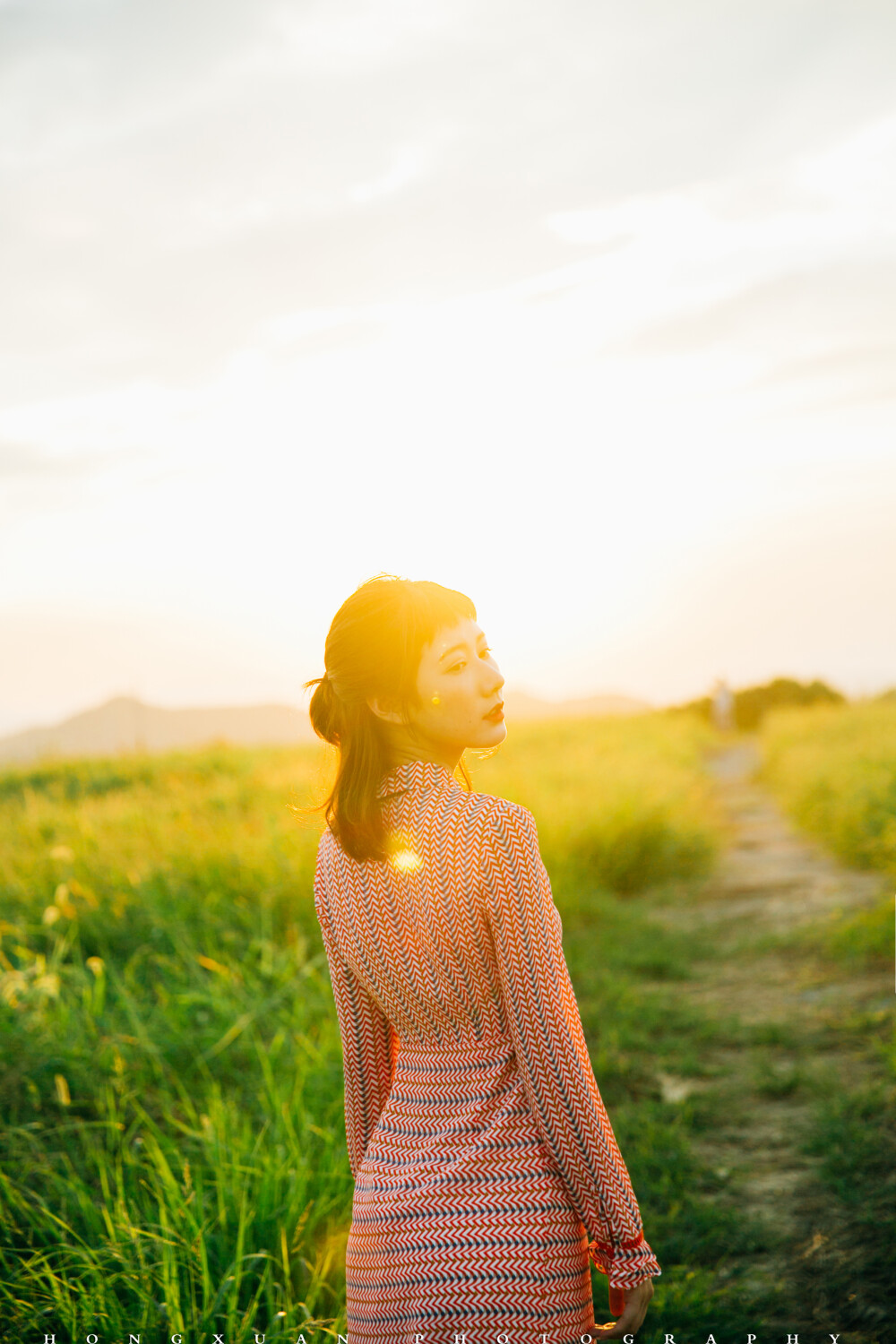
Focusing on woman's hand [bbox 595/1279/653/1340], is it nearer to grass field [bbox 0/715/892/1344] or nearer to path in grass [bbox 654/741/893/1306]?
grass field [bbox 0/715/892/1344]

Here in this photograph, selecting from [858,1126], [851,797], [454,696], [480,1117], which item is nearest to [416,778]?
[454,696]

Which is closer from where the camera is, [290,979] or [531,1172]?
[531,1172]

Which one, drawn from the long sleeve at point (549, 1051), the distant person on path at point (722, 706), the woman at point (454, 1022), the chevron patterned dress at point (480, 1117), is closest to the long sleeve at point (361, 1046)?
the woman at point (454, 1022)

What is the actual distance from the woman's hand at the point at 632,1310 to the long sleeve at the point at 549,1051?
0.04 ft

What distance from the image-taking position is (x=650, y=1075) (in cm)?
401

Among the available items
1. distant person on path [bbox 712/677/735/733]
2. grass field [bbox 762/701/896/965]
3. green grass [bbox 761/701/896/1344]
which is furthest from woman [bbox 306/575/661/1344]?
distant person on path [bbox 712/677/735/733]

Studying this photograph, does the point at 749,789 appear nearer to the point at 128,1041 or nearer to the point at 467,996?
the point at 128,1041

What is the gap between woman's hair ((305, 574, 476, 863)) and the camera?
1.52 metres

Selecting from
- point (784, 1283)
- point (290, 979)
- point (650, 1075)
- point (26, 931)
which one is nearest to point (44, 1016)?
point (290, 979)

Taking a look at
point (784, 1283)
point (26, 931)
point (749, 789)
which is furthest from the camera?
point (749, 789)

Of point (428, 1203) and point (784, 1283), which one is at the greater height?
point (428, 1203)

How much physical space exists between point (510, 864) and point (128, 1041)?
3.07m

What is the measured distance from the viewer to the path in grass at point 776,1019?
10.3ft

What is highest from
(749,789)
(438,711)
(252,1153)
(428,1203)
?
(438,711)
